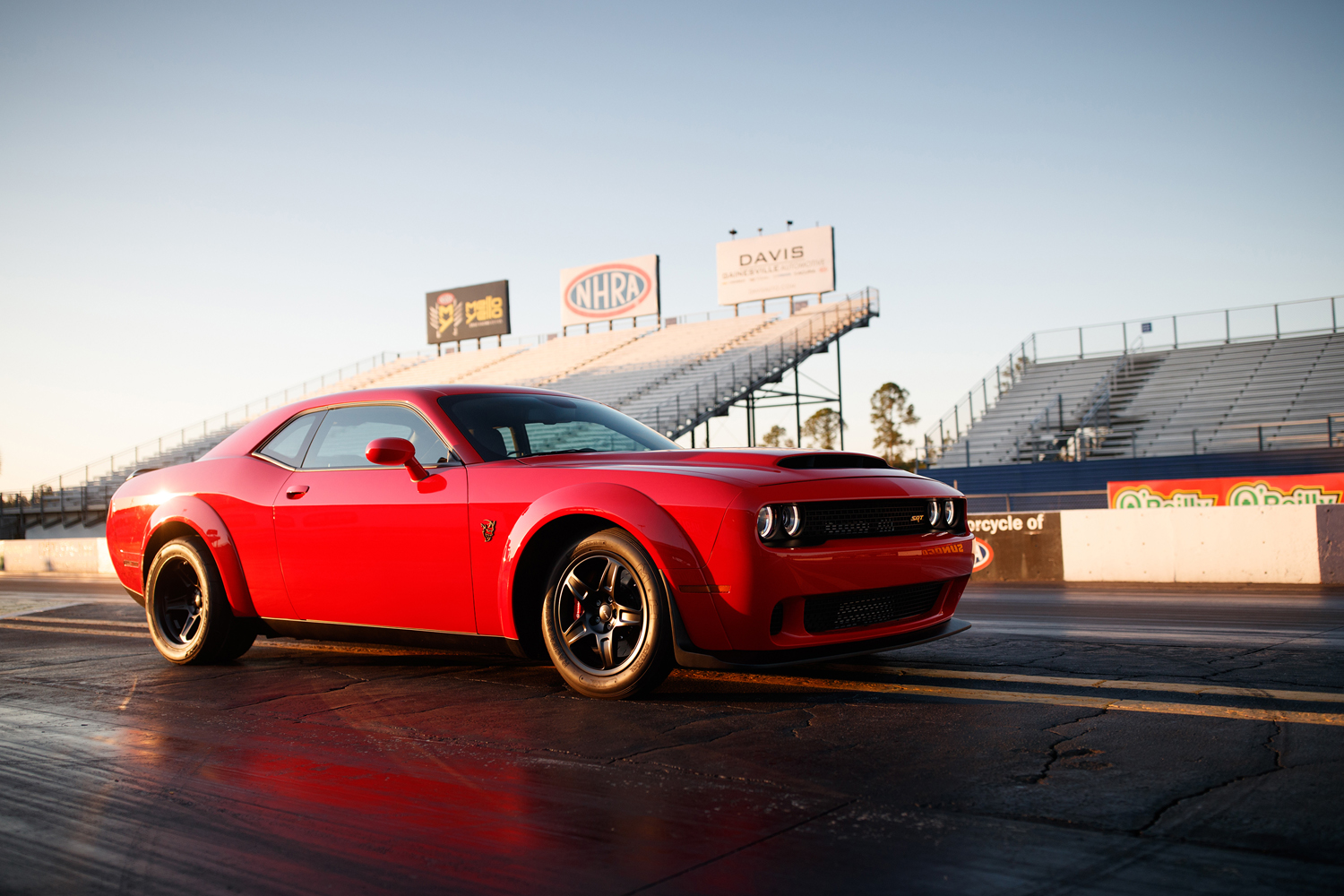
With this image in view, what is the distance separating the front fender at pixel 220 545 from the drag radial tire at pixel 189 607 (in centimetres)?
9

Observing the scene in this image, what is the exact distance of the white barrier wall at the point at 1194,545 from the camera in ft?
35.1

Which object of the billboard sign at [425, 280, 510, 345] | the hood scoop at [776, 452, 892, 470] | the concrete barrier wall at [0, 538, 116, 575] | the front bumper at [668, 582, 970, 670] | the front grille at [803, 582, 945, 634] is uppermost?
the billboard sign at [425, 280, 510, 345]

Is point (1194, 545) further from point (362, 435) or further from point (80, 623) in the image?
point (80, 623)

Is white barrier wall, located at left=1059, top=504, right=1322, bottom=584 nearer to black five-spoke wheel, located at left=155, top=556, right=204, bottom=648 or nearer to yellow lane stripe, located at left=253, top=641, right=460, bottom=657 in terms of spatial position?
yellow lane stripe, located at left=253, top=641, right=460, bottom=657

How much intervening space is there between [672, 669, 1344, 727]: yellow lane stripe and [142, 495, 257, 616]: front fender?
2.39 metres

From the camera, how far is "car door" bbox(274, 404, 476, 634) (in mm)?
4652

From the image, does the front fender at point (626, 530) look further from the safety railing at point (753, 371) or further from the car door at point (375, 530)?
the safety railing at point (753, 371)

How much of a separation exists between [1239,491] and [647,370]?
2612 cm

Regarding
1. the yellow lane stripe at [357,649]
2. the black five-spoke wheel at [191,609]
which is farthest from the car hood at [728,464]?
the black five-spoke wheel at [191,609]

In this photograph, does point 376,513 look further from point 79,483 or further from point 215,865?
point 79,483

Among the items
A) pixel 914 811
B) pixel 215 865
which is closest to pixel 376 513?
pixel 215 865

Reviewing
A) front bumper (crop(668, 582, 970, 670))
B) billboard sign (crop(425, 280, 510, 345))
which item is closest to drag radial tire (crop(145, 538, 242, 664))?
front bumper (crop(668, 582, 970, 670))

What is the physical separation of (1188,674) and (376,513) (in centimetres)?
373

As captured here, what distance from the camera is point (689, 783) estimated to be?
9.98ft
